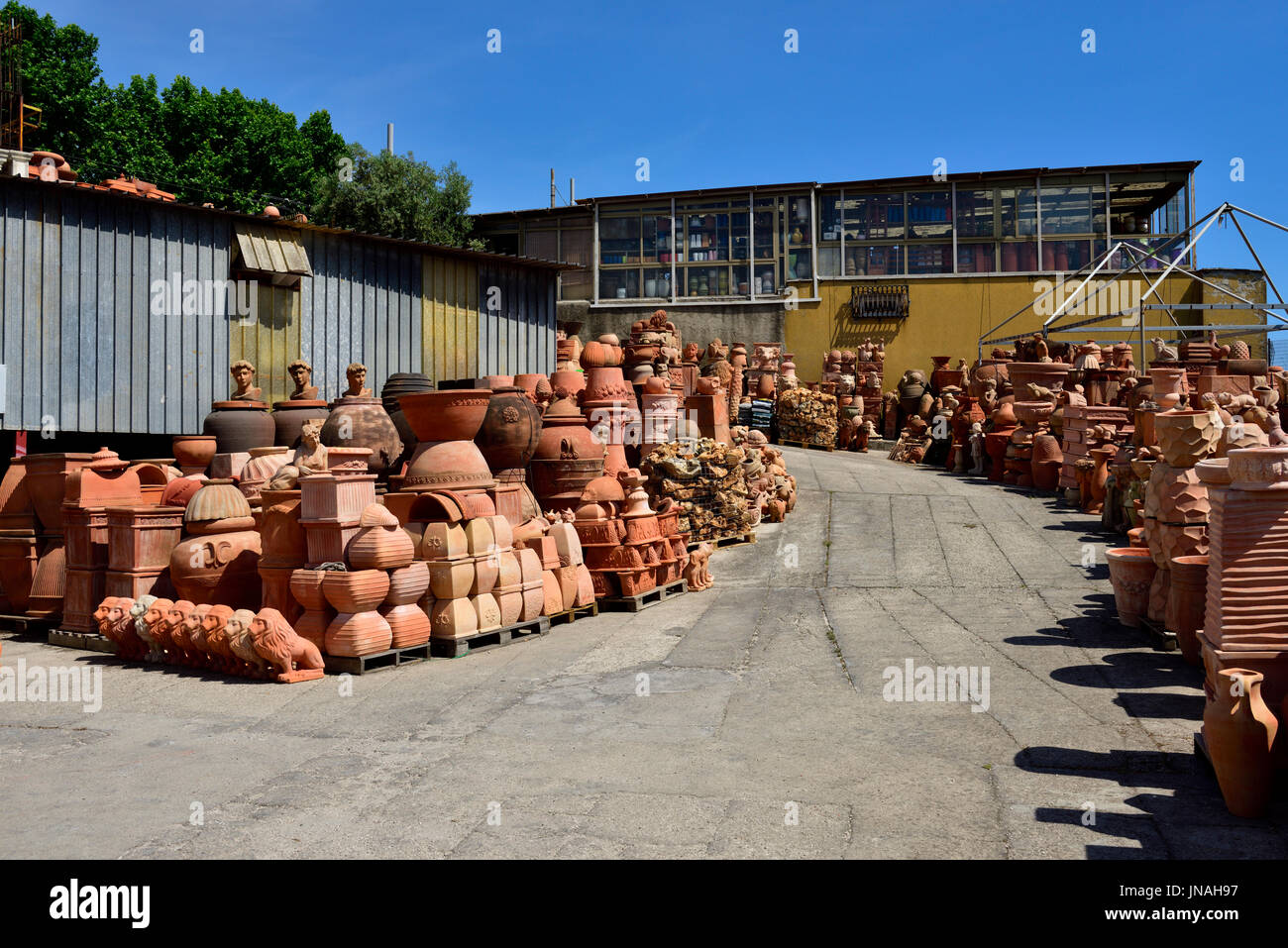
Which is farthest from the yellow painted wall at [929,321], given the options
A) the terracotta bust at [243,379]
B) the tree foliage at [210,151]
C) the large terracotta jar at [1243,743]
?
the large terracotta jar at [1243,743]

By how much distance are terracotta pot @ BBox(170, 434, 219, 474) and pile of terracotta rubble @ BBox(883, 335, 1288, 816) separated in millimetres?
9160

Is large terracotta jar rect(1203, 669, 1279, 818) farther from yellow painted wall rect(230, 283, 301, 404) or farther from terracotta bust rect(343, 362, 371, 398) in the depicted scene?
yellow painted wall rect(230, 283, 301, 404)

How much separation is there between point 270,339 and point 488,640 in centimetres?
670

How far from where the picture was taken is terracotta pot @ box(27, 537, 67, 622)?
9312 millimetres

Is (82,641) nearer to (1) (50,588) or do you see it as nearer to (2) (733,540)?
(1) (50,588)

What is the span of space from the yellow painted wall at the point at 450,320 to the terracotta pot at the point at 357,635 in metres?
7.86

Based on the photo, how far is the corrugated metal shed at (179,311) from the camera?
35.8 ft

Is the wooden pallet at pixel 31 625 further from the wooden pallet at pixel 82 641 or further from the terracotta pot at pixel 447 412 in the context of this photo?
the terracotta pot at pixel 447 412

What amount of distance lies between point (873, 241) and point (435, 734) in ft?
80.3

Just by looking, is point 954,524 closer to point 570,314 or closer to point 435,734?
point 435,734

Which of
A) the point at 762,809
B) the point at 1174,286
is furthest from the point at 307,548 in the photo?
the point at 1174,286

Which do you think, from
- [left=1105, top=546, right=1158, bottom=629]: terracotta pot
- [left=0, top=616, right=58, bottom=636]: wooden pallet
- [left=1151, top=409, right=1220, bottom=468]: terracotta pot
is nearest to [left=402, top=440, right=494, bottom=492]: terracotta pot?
[left=0, top=616, right=58, bottom=636]: wooden pallet

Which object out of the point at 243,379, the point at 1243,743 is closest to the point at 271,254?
the point at 243,379

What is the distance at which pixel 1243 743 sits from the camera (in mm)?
4223
